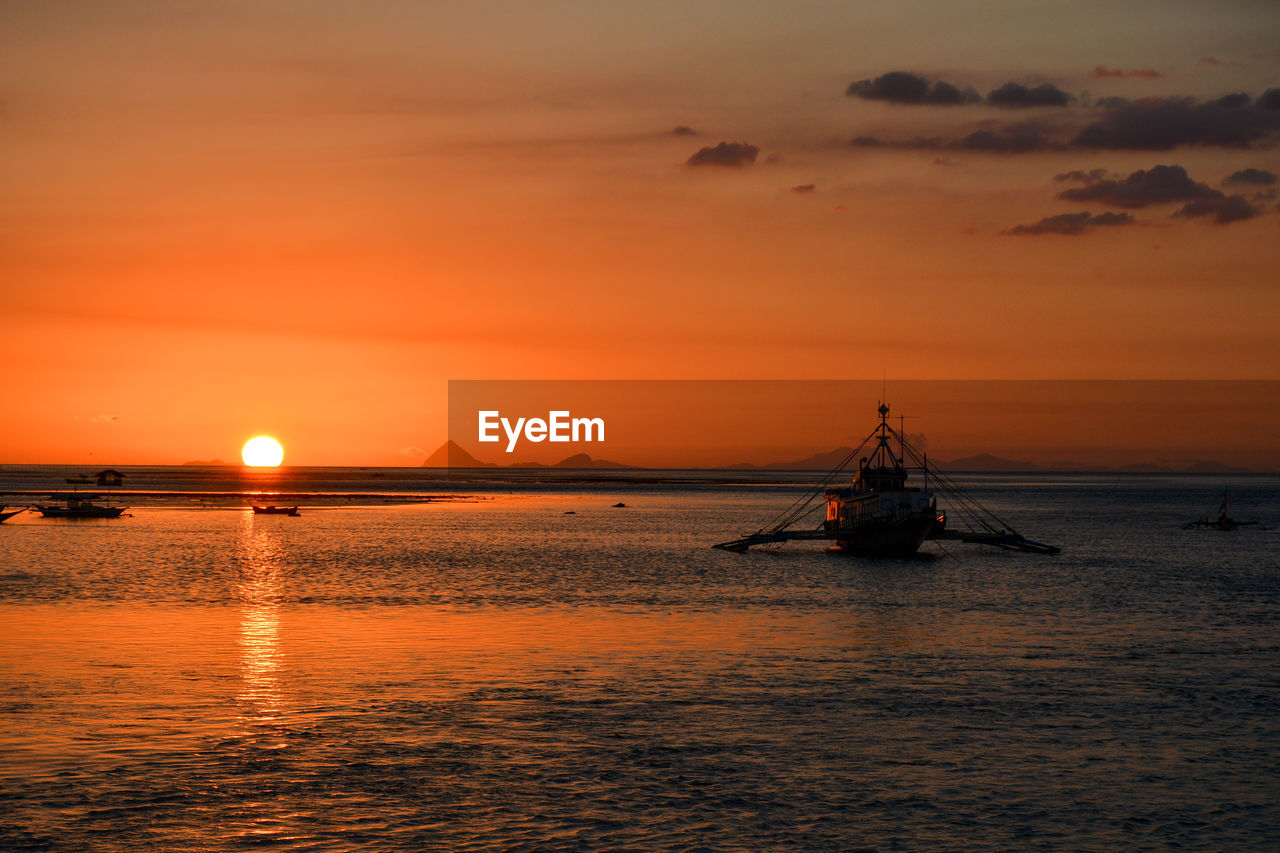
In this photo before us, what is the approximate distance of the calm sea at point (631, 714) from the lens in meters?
20.0

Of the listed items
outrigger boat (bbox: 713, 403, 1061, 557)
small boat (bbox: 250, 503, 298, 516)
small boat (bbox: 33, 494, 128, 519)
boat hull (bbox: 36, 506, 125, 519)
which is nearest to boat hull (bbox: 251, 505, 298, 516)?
small boat (bbox: 250, 503, 298, 516)

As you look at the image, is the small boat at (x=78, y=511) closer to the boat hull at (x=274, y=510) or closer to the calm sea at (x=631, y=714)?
the boat hull at (x=274, y=510)

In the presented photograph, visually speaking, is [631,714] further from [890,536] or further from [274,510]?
[274,510]

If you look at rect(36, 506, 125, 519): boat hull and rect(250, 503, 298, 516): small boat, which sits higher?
rect(36, 506, 125, 519): boat hull

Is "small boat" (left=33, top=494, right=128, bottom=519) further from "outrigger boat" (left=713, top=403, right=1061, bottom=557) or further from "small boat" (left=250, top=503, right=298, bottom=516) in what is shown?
"outrigger boat" (left=713, top=403, right=1061, bottom=557)

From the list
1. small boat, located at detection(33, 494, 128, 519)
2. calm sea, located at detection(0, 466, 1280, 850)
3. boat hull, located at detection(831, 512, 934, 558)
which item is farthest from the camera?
small boat, located at detection(33, 494, 128, 519)

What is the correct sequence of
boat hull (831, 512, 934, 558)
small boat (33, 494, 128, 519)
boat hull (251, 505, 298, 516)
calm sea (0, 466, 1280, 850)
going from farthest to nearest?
boat hull (251, 505, 298, 516), small boat (33, 494, 128, 519), boat hull (831, 512, 934, 558), calm sea (0, 466, 1280, 850)

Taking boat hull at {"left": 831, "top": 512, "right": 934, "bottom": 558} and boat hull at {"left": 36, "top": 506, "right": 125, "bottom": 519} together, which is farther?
boat hull at {"left": 36, "top": 506, "right": 125, "bottom": 519}

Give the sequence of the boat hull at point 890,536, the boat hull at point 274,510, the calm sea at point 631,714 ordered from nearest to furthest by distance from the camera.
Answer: the calm sea at point 631,714
the boat hull at point 890,536
the boat hull at point 274,510

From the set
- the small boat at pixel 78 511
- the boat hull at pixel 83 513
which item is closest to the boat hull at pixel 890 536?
the boat hull at pixel 83 513

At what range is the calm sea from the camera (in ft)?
65.7

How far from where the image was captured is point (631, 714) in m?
28.4

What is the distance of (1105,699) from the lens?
101 feet

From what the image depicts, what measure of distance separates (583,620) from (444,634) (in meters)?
6.63
